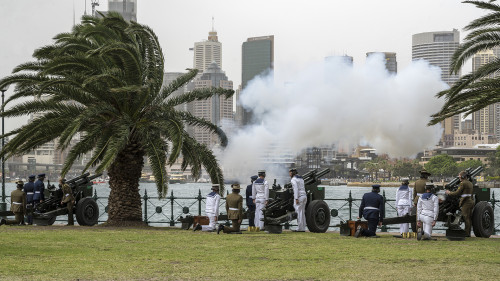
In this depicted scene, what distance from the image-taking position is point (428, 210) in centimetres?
1948

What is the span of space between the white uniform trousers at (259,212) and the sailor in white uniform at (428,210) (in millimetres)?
5005

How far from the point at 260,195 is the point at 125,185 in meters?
4.89

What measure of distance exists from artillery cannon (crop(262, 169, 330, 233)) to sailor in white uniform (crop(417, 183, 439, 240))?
12.2ft

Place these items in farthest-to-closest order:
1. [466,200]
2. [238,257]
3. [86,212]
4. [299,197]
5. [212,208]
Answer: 1. [86,212]
2. [299,197]
3. [212,208]
4. [466,200]
5. [238,257]

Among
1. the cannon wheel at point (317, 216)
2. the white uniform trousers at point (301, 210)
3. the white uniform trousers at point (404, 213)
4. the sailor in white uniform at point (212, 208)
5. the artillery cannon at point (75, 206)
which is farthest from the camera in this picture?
the artillery cannon at point (75, 206)

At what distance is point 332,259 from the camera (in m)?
15.1

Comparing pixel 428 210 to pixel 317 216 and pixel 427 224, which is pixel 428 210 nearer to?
pixel 427 224

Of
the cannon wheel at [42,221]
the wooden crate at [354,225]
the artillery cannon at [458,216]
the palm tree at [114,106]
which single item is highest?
the palm tree at [114,106]

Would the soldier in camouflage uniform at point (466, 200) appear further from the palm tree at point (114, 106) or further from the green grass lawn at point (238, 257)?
the palm tree at point (114, 106)

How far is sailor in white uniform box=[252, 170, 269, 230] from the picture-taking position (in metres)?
22.8

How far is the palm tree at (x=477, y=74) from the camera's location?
2122 centimetres

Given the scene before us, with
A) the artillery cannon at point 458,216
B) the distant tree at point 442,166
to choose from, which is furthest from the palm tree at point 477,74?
the distant tree at point 442,166

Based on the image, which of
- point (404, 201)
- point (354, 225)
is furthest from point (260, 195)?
Answer: point (404, 201)

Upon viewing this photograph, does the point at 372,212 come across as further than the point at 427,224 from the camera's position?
Yes
